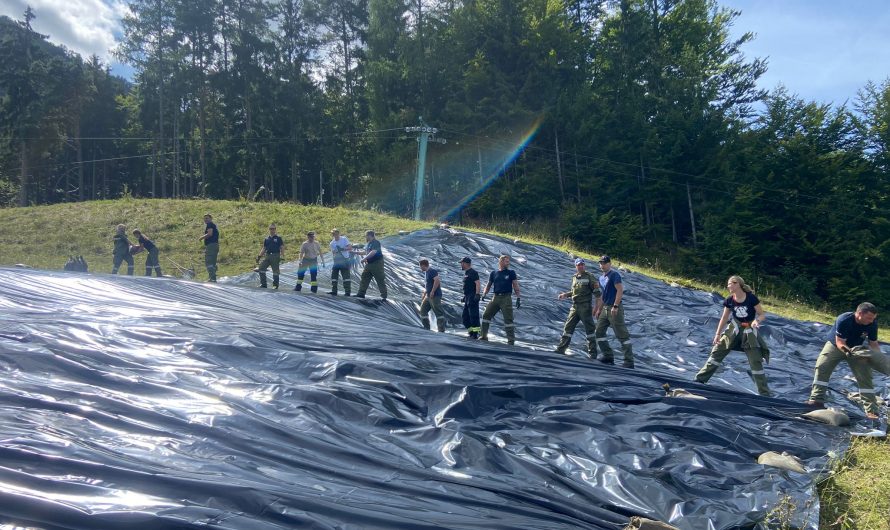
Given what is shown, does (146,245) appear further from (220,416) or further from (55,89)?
(55,89)

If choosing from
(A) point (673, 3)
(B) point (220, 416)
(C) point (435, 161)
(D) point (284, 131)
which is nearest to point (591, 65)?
(A) point (673, 3)

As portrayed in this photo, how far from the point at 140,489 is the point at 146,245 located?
13926 millimetres

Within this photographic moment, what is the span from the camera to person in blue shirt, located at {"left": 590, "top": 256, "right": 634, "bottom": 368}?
10320 mm

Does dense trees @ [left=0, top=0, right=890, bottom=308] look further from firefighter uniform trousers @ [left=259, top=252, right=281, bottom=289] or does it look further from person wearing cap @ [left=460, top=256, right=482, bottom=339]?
person wearing cap @ [left=460, top=256, right=482, bottom=339]

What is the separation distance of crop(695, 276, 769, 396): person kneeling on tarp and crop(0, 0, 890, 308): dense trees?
19.9m

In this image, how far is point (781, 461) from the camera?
533 centimetres

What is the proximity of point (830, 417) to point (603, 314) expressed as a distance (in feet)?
13.6

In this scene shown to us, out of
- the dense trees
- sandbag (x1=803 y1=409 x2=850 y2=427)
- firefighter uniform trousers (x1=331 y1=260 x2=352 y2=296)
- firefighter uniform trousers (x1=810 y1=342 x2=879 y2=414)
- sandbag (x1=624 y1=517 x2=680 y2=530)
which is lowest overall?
sandbag (x1=803 y1=409 x2=850 y2=427)

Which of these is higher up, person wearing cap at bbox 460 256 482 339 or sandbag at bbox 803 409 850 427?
person wearing cap at bbox 460 256 482 339

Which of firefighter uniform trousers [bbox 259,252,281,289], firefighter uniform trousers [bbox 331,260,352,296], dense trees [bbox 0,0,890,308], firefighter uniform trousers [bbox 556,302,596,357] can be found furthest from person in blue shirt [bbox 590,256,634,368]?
dense trees [bbox 0,0,890,308]

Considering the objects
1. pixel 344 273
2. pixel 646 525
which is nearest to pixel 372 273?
pixel 344 273

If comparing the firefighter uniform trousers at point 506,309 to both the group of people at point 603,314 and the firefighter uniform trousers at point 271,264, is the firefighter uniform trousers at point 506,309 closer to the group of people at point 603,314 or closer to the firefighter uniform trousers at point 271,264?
the group of people at point 603,314

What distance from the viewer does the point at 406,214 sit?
107 feet

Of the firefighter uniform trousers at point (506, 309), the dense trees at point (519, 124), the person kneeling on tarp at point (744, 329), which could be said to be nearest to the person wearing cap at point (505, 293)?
the firefighter uniform trousers at point (506, 309)
